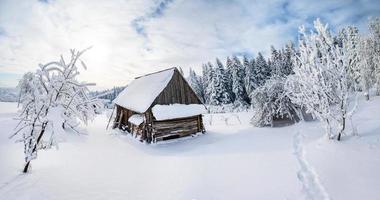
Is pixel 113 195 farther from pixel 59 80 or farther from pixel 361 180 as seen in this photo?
pixel 361 180

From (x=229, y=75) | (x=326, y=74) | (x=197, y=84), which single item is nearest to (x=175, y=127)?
(x=326, y=74)

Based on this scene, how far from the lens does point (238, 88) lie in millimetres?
45844

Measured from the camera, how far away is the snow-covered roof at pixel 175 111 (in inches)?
692

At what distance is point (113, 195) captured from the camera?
6.84 metres

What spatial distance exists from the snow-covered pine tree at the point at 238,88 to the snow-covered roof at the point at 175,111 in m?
26.3

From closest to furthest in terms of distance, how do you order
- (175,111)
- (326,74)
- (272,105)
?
(326,74) < (175,111) < (272,105)

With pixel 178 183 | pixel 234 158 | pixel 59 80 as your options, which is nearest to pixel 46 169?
pixel 59 80

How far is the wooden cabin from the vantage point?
17.8 m

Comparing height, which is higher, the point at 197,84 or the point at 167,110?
the point at 197,84

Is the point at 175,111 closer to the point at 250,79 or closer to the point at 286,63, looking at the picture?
the point at 250,79

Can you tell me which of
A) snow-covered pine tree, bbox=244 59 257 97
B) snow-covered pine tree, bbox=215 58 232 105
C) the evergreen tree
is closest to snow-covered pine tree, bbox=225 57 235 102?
snow-covered pine tree, bbox=215 58 232 105

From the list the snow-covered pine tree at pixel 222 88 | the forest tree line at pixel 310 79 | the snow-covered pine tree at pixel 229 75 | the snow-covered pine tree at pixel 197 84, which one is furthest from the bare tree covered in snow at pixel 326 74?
the snow-covered pine tree at pixel 197 84

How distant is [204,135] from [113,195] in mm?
13133

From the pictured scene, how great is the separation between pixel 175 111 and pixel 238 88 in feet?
97.8
